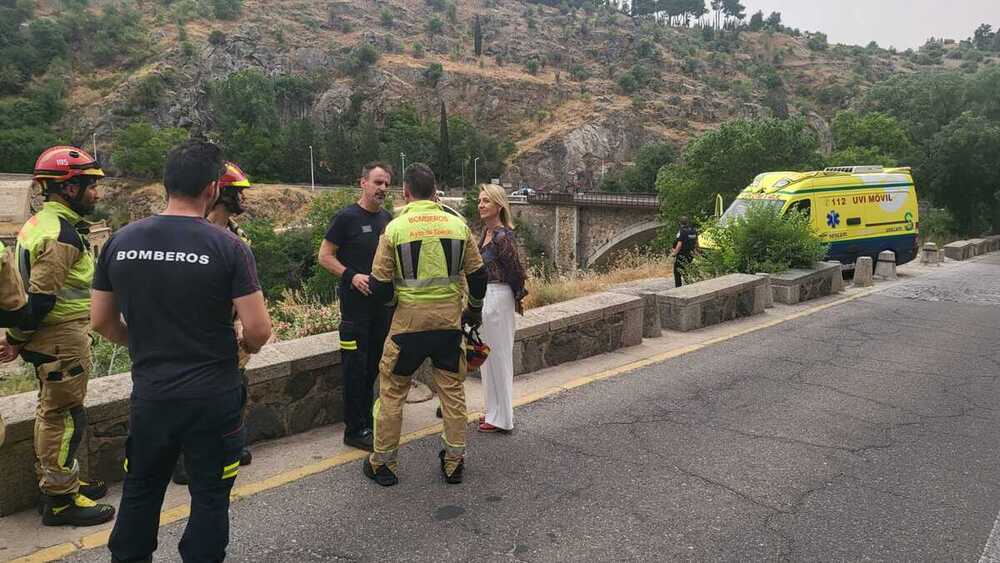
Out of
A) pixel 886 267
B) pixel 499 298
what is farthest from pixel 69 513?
pixel 886 267

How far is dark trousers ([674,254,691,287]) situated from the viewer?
44.1ft

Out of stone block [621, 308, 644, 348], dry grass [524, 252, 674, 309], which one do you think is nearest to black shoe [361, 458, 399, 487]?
stone block [621, 308, 644, 348]

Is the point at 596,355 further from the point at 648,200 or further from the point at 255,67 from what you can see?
the point at 255,67

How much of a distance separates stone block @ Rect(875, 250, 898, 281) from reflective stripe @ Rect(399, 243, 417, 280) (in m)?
16.0

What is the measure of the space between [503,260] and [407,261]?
40.4 inches

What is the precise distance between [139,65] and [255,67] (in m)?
14.5

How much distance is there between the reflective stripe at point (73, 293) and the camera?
351cm

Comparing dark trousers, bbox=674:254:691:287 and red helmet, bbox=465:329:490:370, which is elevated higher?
red helmet, bbox=465:329:490:370

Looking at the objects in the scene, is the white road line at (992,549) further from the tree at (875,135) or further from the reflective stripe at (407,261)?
the tree at (875,135)

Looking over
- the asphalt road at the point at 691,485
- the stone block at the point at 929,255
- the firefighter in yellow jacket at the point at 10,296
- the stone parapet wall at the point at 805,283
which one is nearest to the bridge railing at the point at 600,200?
the stone block at the point at 929,255

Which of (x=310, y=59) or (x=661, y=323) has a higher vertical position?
(x=310, y=59)

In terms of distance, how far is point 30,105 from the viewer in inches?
2972

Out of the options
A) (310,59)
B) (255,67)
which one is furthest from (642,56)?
(255,67)

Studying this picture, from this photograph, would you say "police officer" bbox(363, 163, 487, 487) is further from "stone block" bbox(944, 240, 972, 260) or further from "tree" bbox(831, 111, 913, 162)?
"tree" bbox(831, 111, 913, 162)
